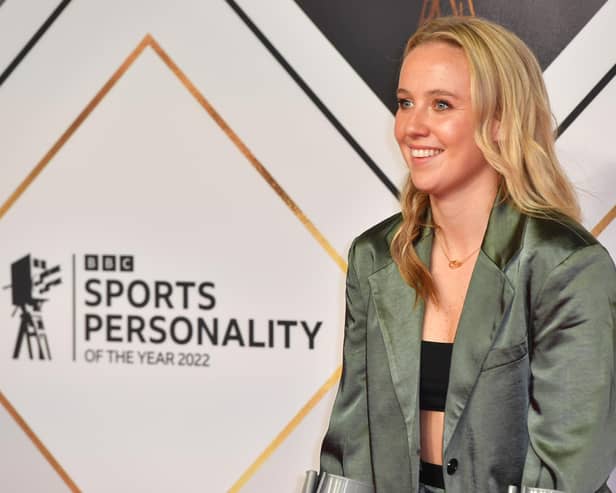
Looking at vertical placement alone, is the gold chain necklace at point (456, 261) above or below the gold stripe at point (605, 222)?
below

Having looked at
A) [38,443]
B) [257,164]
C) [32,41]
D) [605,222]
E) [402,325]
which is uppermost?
[32,41]

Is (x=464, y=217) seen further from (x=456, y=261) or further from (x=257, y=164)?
(x=257, y=164)

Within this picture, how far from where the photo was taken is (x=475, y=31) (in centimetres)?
162

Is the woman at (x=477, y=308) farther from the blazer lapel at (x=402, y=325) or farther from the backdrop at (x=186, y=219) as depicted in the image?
the backdrop at (x=186, y=219)

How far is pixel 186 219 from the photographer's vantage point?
8.49 feet

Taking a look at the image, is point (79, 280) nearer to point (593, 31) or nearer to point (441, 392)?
point (441, 392)

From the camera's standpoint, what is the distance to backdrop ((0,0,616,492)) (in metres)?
2.46

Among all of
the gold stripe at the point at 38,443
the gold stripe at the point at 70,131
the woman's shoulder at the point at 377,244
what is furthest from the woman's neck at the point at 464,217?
the gold stripe at the point at 38,443

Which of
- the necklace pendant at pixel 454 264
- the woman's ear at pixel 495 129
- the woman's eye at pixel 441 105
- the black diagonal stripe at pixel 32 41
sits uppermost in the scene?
the black diagonal stripe at pixel 32 41

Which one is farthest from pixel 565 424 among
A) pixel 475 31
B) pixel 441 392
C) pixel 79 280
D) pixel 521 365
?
pixel 79 280

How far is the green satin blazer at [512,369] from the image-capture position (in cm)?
148

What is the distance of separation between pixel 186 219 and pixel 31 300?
0.55m

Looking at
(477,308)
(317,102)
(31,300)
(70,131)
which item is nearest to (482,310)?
(477,308)

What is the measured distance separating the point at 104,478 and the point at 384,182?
120 cm
